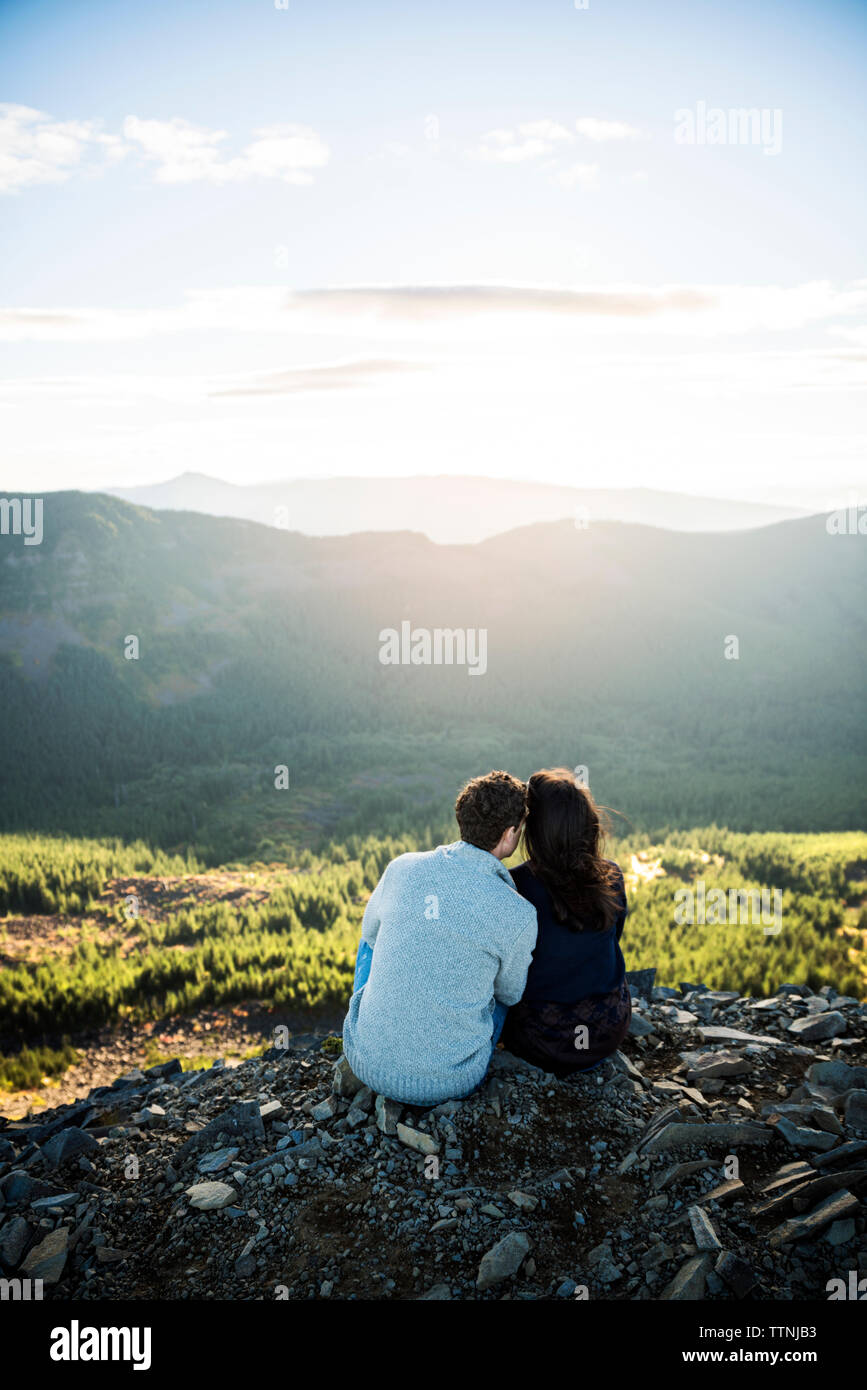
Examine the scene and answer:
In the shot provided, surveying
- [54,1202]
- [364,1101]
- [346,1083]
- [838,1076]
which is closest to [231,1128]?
[346,1083]

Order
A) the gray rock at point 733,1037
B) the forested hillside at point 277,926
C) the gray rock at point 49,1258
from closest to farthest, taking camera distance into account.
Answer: the gray rock at point 49,1258 < the gray rock at point 733,1037 < the forested hillside at point 277,926

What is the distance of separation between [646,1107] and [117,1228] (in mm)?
2871

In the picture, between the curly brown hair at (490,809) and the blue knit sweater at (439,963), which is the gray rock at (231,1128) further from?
the curly brown hair at (490,809)

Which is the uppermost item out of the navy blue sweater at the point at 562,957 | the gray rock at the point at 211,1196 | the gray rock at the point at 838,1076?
the navy blue sweater at the point at 562,957

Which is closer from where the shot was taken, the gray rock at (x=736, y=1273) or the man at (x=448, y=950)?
the gray rock at (x=736, y=1273)

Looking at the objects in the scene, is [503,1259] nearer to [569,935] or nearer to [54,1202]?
[569,935]

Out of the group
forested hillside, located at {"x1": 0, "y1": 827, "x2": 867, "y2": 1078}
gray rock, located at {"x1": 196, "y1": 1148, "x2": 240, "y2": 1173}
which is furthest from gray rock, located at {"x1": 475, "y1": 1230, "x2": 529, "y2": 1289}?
forested hillside, located at {"x1": 0, "y1": 827, "x2": 867, "y2": 1078}

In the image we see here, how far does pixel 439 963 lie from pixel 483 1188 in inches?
44.1

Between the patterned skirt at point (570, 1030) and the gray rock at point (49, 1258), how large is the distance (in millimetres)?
2452

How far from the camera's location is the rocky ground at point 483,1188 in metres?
3.43

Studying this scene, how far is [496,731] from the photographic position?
35125 mm

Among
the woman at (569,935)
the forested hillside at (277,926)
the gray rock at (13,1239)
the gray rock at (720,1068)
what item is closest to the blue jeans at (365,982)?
the woman at (569,935)

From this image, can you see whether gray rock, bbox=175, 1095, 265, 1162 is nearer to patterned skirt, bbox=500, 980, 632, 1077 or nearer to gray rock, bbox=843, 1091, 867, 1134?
patterned skirt, bbox=500, 980, 632, 1077
